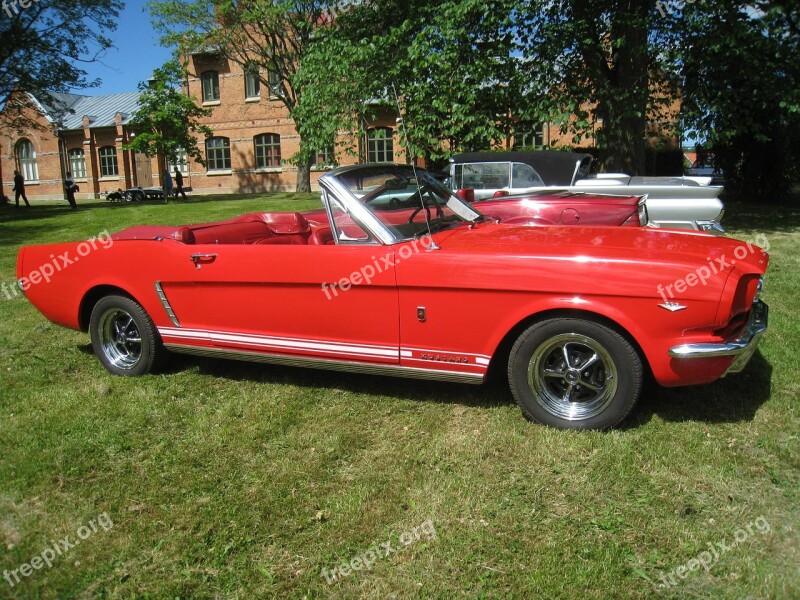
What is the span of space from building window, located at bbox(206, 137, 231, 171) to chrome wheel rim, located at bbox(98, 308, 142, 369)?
3296 cm

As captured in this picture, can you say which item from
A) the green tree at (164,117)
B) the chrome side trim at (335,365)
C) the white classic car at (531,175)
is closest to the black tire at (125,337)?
the chrome side trim at (335,365)

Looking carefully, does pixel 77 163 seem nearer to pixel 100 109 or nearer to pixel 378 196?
Answer: pixel 100 109

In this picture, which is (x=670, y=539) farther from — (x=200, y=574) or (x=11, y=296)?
(x=11, y=296)

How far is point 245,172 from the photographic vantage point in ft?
116

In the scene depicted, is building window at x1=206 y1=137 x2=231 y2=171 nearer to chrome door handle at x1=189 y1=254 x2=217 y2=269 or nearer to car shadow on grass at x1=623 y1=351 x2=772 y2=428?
chrome door handle at x1=189 y1=254 x2=217 y2=269

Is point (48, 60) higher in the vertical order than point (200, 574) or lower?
higher

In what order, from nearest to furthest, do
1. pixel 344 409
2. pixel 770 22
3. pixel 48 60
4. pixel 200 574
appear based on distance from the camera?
pixel 200 574 < pixel 344 409 < pixel 770 22 < pixel 48 60

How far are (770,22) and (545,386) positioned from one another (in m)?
12.6

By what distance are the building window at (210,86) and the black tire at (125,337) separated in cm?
3366

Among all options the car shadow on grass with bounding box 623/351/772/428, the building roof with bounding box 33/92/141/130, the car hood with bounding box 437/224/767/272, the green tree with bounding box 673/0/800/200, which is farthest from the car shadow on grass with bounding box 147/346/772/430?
the building roof with bounding box 33/92/141/130

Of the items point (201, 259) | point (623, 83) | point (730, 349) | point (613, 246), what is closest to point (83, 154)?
point (623, 83)

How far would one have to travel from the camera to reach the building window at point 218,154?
35.6 meters

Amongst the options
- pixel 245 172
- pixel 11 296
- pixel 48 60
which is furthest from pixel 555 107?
pixel 245 172

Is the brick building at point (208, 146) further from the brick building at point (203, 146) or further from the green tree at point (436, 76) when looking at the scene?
the green tree at point (436, 76)
